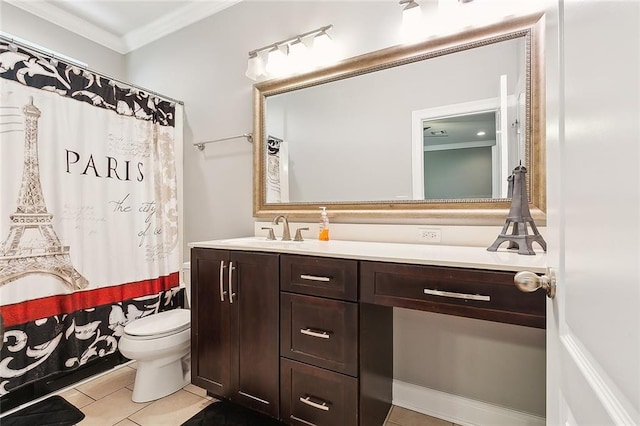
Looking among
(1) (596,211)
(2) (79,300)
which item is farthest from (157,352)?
(1) (596,211)

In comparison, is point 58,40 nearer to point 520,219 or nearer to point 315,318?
point 315,318

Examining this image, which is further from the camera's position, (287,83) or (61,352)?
(287,83)

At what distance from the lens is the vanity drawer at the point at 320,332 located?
1.30 m

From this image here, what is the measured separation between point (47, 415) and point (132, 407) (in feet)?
1.37

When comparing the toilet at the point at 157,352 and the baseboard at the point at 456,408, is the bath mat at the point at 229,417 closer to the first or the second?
the toilet at the point at 157,352

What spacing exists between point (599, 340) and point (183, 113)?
2855mm

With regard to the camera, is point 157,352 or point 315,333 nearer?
Answer: point 315,333

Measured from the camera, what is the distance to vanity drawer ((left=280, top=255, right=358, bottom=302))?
1.29 metres

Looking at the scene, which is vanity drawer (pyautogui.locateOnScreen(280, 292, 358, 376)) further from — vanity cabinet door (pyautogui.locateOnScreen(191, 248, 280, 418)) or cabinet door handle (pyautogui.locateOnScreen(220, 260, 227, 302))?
cabinet door handle (pyautogui.locateOnScreen(220, 260, 227, 302))

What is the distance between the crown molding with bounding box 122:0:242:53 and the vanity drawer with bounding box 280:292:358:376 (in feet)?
7.34

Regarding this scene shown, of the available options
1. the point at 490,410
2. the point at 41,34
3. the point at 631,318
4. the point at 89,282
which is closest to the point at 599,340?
the point at 631,318

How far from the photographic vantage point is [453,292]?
3.63 ft

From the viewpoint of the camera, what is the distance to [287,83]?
82.0 inches

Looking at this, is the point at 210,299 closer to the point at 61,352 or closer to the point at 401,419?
the point at 61,352
